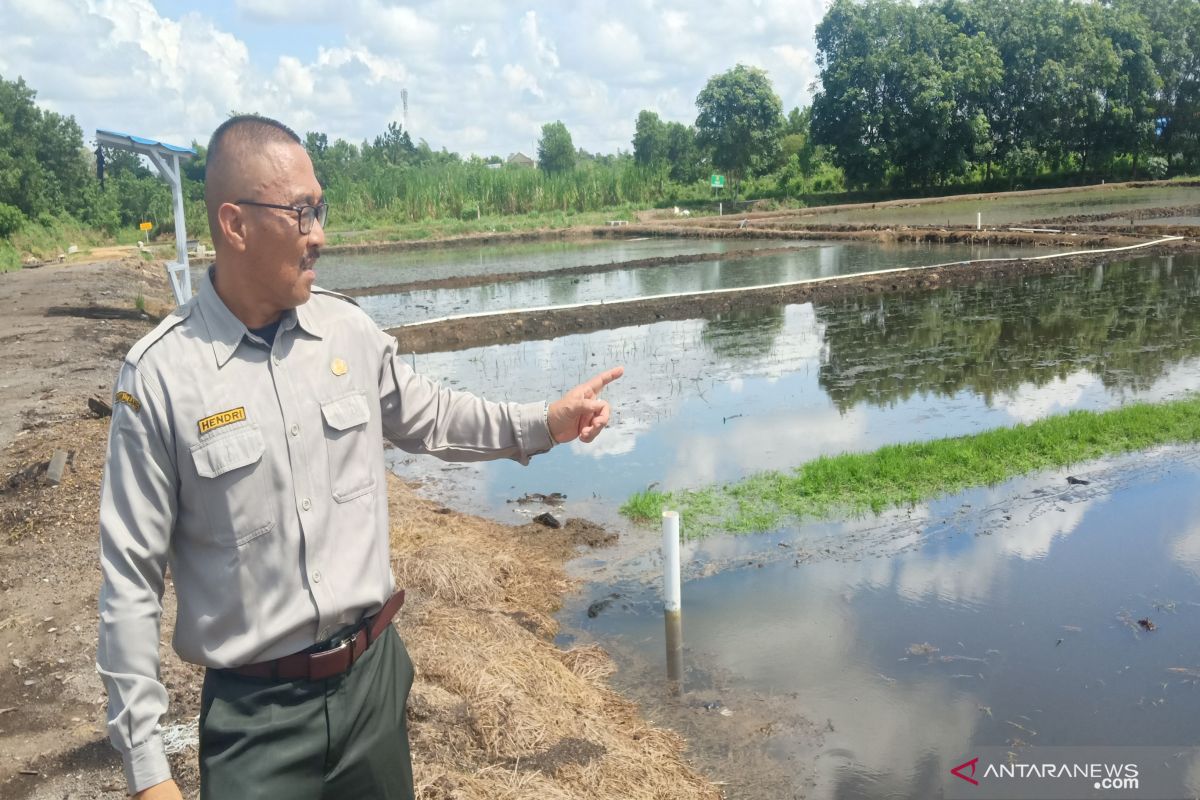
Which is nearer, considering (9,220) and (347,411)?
(347,411)

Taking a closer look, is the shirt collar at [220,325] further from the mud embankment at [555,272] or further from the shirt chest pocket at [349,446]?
the mud embankment at [555,272]

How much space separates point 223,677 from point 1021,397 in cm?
1018

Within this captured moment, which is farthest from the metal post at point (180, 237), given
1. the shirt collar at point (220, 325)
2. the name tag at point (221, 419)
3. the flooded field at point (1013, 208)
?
the flooded field at point (1013, 208)

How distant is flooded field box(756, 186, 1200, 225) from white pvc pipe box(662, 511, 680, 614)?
84.4 ft

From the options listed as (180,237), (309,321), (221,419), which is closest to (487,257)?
(180,237)

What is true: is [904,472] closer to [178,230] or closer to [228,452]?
[228,452]

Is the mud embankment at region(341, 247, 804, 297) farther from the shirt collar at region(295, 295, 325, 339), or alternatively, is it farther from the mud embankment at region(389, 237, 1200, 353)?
the shirt collar at region(295, 295, 325, 339)

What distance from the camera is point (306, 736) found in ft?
7.51

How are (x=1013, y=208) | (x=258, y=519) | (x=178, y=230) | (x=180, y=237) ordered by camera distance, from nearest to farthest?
(x=258, y=519), (x=180, y=237), (x=178, y=230), (x=1013, y=208)

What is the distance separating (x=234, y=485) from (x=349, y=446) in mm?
306

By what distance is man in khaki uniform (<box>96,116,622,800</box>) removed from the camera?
2.10 metres

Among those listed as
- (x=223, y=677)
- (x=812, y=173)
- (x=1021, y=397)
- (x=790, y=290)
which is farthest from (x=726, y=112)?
(x=223, y=677)

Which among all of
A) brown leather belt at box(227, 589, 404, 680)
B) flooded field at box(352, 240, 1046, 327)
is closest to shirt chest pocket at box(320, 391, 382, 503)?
brown leather belt at box(227, 589, 404, 680)

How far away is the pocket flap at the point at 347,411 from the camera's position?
94.0 inches
